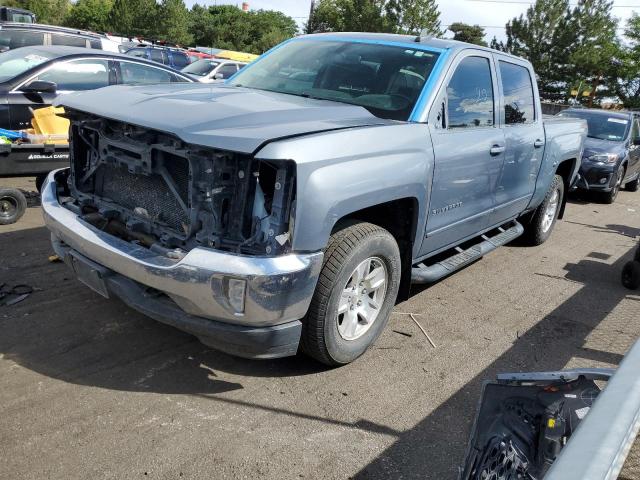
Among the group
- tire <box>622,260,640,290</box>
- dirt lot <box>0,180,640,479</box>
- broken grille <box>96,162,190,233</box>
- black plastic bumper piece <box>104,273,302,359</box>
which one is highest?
broken grille <box>96,162,190,233</box>

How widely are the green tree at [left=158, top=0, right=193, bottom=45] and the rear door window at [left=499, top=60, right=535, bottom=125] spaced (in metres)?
47.4

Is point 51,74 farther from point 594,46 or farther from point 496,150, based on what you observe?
point 594,46

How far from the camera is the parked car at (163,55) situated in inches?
661

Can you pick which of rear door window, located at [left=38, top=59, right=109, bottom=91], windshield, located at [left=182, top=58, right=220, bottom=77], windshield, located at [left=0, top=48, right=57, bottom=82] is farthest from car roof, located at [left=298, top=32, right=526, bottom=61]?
windshield, located at [left=182, top=58, right=220, bottom=77]

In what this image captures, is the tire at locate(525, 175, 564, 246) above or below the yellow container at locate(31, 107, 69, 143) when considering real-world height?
below

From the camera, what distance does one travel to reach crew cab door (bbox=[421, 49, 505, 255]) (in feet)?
12.5

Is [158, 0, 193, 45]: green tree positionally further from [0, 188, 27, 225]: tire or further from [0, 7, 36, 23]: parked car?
[0, 188, 27, 225]: tire

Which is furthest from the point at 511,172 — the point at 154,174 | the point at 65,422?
the point at 65,422

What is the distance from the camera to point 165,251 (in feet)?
9.60

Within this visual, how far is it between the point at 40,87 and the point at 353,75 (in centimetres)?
384

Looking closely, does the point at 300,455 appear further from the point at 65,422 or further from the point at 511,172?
the point at 511,172

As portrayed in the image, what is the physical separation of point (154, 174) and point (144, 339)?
3.88ft

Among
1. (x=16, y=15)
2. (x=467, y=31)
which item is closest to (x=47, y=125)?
(x=16, y=15)

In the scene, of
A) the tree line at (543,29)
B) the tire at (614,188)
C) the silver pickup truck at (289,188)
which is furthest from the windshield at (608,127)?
the tree line at (543,29)
